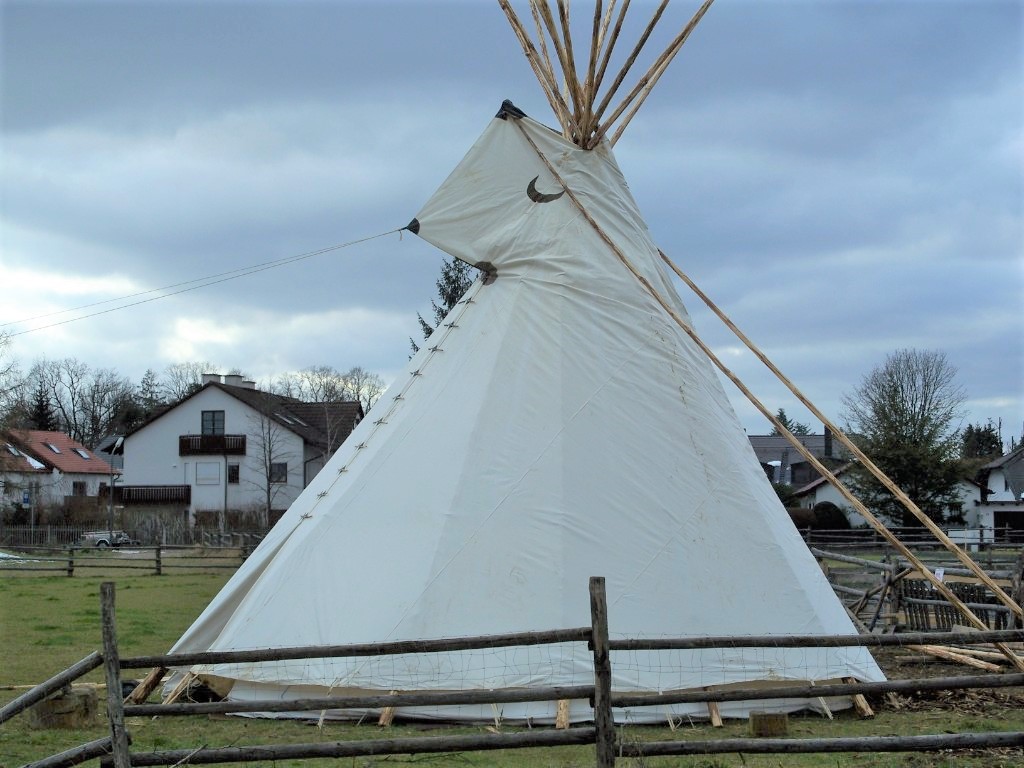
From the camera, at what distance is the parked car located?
40094 millimetres

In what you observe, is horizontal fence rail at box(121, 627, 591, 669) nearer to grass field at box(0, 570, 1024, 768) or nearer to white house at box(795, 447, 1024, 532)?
grass field at box(0, 570, 1024, 768)

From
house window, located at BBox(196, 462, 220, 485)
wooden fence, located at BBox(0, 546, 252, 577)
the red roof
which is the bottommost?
wooden fence, located at BBox(0, 546, 252, 577)

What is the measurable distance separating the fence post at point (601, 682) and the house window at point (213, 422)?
42.5 meters

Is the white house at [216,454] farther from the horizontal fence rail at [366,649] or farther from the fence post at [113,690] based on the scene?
the fence post at [113,690]

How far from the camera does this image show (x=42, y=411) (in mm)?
69188

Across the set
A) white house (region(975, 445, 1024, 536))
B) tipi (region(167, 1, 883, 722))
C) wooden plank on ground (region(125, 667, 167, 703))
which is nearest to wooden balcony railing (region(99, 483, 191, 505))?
white house (region(975, 445, 1024, 536))

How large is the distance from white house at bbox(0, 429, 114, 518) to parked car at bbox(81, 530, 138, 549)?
4850 millimetres

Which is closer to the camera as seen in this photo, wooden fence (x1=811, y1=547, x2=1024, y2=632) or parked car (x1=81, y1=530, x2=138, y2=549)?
wooden fence (x1=811, y1=547, x2=1024, y2=632)

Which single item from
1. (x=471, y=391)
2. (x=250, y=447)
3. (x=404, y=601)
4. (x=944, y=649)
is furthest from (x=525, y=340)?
(x=250, y=447)

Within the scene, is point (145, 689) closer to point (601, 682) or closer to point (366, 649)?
point (366, 649)

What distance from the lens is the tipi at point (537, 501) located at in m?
8.27

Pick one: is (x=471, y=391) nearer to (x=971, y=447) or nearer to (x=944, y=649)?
(x=944, y=649)

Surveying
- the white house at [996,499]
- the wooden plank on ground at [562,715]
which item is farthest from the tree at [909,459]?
the wooden plank on ground at [562,715]

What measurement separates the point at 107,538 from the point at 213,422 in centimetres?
784
